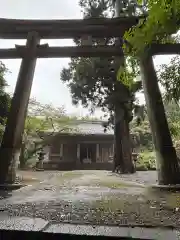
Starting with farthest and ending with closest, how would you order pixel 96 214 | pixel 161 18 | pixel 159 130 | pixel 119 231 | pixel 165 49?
pixel 165 49 → pixel 159 130 → pixel 161 18 → pixel 96 214 → pixel 119 231

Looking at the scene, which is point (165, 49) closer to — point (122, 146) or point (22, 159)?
point (122, 146)

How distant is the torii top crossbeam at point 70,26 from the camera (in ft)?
29.7

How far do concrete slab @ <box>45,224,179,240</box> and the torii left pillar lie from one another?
4.57 m

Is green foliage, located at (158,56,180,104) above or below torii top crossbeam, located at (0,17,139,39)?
below

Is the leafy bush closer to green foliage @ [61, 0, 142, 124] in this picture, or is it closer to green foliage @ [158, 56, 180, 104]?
green foliage @ [61, 0, 142, 124]

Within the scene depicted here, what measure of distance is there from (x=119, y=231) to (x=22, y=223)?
1.27 metres

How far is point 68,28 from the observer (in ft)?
30.1

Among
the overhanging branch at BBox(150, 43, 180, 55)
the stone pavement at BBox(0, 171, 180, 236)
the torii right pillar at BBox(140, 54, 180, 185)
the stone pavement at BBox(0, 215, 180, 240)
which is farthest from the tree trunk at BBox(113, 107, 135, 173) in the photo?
the stone pavement at BBox(0, 215, 180, 240)

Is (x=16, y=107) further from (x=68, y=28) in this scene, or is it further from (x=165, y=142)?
(x=165, y=142)

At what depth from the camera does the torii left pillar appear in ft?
24.0

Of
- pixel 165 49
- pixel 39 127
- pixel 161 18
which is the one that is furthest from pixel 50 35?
pixel 39 127

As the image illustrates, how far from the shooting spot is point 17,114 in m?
7.79

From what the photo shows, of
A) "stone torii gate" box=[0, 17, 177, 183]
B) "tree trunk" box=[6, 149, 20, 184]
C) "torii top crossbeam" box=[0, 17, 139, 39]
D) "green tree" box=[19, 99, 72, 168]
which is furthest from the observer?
"green tree" box=[19, 99, 72, 168]

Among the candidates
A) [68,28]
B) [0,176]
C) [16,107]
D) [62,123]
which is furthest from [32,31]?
[62,123]
